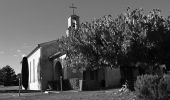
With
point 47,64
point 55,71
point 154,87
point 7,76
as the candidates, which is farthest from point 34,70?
point 7,76

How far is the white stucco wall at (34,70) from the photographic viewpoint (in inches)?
1605

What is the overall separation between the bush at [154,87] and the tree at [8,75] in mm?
74777

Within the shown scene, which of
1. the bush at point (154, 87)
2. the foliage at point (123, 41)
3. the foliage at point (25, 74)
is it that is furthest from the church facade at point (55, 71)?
the bush at point (154, 87)

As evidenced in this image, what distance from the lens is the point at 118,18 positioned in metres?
19.1

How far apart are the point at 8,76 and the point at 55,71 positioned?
173ft

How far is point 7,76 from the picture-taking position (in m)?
86.9

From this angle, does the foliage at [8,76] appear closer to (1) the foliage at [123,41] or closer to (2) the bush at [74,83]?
(2) the bush at [74,83]

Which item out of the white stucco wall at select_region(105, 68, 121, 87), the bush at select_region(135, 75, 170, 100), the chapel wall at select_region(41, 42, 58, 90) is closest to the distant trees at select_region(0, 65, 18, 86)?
the chapel wall at select_region(41, 42, 58, 90)

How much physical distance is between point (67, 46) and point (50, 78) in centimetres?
1828

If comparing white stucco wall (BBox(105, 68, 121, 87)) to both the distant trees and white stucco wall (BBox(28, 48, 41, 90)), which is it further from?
the distant trees

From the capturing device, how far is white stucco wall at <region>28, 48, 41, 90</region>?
40769 millimetres

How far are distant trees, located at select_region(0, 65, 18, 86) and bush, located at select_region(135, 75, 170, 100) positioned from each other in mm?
74285

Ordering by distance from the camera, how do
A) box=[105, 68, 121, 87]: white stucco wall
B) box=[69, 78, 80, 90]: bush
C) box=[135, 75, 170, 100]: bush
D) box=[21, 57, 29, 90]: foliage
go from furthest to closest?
box=[21, 57, 29, 90]: foliage
box=[105, 68, 121, 87]: white stucco wall
box=[69, 78, 80, 90]: bush
box=[135, 75, 170, 100]: bush

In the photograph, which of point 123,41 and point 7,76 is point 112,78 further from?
point 7,76
